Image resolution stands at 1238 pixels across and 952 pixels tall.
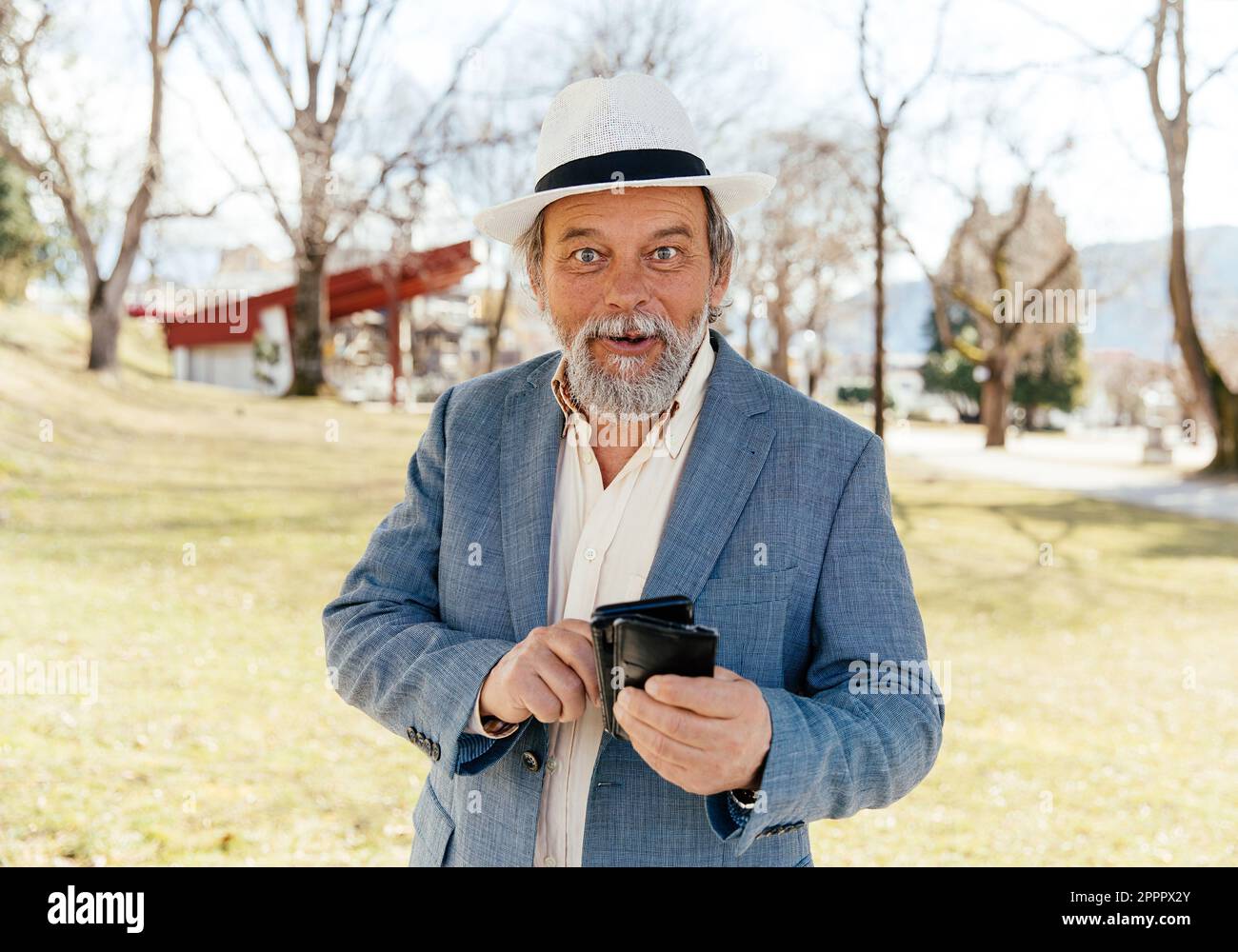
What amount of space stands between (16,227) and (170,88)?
883 centimetres

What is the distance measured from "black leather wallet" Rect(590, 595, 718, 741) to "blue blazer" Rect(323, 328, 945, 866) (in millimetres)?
224

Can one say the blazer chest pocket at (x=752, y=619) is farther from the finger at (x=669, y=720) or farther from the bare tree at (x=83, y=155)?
the bare tree at (x=83, y=155)

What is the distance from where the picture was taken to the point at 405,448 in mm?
16047

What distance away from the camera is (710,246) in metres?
2.07

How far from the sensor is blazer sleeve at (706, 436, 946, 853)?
1490mm

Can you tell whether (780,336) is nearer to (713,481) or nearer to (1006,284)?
(1006,284)

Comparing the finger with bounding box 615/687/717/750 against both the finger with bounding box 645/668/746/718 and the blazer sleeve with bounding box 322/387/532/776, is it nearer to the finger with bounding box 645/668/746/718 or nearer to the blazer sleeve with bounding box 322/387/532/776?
the finger with bounding box 645/668/746/718

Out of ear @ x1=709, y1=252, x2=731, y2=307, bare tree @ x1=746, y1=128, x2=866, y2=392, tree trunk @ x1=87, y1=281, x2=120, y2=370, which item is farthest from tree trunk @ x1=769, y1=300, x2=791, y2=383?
ear @ x1=709, y1=252, x2=731, y2=307

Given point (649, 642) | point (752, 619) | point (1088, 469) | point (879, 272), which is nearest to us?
point (649, 642)

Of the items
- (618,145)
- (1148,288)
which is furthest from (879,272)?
(1148,288)

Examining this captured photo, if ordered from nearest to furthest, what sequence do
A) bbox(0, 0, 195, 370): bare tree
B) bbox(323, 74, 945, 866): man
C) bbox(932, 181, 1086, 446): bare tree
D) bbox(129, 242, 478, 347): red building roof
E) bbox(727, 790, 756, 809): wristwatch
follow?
bbox(727, 790, 756, 809): wristwatch → bbox(323, 74, 945, 866): man → bbox(0, 0, 195, 370): bare tree → bbox(932, 181, 1086, 446): bare tree → bbox(129, 242, 478, 347): red building roof

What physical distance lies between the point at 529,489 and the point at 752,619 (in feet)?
1.64

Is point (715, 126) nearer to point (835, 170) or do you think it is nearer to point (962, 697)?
point (835, 170)
